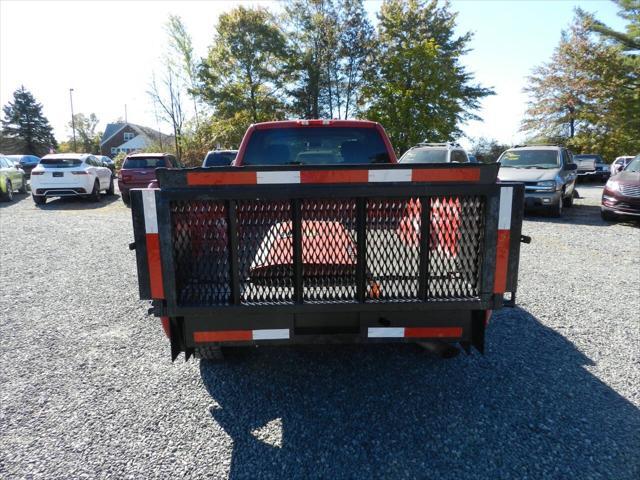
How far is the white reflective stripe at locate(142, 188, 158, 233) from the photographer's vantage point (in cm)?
224

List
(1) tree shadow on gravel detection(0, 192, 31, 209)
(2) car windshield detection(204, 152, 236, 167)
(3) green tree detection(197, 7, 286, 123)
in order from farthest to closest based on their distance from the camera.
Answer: (3) green tree detection(197, 7, 286, 123) < (1) tree shadow on gravel detection(0, 192, 31, 209) < (2) car windshield detection(204, 152, 236, 167)

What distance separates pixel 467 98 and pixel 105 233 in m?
34.4

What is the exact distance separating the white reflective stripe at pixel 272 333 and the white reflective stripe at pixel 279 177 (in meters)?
0.86

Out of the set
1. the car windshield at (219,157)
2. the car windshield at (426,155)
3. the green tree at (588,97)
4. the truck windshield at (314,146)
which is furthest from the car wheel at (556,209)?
the green tree at (588,97)

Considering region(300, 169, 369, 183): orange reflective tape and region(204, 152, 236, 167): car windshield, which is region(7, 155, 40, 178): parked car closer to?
region(204, 152, 236, 167): car windshield

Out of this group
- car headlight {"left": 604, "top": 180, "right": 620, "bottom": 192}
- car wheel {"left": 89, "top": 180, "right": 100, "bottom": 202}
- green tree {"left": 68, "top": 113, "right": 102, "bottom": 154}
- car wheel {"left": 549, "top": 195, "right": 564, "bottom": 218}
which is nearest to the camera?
car headlight {"left": 604, "top": 180, "right": 620, "bottom": 192}

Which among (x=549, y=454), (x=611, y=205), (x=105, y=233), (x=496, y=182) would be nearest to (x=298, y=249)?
(x=496, y=182)

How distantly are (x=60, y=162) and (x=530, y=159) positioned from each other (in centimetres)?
1527

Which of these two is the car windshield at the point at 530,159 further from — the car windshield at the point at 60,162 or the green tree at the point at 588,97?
the green tree at the point at 588,97

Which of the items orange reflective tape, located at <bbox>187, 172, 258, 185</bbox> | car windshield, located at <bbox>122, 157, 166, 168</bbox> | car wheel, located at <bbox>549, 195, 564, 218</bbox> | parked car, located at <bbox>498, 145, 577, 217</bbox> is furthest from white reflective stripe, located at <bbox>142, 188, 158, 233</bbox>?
car windshield, located at <bbox>122, 157, 166, 168</bbox>

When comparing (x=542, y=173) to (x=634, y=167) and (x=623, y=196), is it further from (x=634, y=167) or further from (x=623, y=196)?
(x=634, y=167)

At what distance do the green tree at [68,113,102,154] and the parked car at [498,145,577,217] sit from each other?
67.2m

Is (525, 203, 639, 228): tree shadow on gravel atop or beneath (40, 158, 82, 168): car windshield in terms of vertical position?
beneath

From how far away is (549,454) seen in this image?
242 cm
